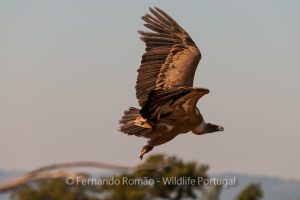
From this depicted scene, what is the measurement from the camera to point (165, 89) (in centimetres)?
1110

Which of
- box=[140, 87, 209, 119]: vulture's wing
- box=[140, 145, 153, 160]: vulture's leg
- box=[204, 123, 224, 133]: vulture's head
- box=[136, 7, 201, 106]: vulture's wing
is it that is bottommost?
box=[140, 145, 153, 160]: vulture's leg

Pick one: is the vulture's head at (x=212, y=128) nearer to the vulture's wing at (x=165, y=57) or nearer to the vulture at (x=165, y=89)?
the vulture at (x=165, y=89)

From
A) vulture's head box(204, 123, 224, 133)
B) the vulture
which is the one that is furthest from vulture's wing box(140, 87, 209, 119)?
vulture's head box(204, 123, 224, 133)

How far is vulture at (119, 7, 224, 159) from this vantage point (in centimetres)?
1027

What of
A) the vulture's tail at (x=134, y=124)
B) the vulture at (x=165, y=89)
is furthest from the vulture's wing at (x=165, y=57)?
the vulture's tail at (x=134, y=124)

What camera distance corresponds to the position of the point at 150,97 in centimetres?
1002

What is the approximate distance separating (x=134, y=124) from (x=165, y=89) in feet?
2.71

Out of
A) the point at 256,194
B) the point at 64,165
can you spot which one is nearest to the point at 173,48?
the point at 64,165

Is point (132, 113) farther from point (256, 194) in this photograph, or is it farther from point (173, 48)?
point (256, 194)

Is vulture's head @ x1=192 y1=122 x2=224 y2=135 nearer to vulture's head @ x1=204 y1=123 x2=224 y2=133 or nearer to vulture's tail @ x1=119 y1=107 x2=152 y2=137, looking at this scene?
vulture's head @ x1=204 y1=123 x2=224 y2=133

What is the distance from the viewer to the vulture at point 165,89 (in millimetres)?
10266

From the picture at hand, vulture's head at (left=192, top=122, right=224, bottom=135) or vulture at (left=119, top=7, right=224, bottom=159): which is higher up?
vulture at (left=119, top=7, right=224, bottom=159)

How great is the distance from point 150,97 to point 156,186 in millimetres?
29673

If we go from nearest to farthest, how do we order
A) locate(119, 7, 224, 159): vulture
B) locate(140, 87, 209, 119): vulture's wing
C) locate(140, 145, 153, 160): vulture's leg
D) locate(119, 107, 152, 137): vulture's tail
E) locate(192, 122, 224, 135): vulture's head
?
locate(140, 87, 209, 119): vulture's wing < locate(119, 7, 224, 159): vulture < locate(140, 145, 153, 160): vulture's leg < locate(119, 107, 152, 137): vulture's tail < locate(192, 122, 224, 135): vulture's head
